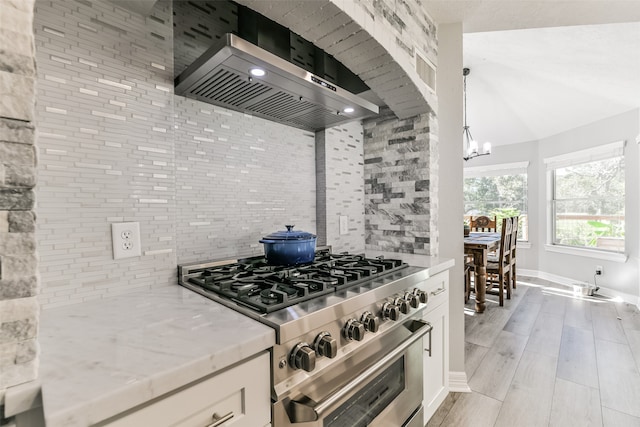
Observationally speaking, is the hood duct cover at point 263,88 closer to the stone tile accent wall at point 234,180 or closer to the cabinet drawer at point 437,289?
the stone tile accent wall at point 234,180

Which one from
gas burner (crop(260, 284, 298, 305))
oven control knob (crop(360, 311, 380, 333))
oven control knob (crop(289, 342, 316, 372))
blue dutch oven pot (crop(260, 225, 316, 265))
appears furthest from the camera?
blue dutch oven pot (crop(260, 225, 316, 265))

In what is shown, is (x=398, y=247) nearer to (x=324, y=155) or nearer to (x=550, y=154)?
(x=324, y=155)

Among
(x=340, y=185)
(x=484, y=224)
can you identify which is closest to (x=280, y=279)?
(x=340, y=185)

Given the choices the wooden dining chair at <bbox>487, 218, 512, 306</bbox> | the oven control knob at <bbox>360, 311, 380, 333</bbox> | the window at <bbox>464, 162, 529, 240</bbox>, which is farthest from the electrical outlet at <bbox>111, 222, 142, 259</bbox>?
the window at <bbox>464, 162, 529, 240</bbox>

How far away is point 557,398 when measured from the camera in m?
1.89

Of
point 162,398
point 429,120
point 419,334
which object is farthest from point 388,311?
point 429,120

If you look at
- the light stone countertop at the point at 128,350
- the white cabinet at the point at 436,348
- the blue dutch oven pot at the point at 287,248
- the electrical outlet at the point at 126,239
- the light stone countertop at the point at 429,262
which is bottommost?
the white cabinet at the point at 436,348

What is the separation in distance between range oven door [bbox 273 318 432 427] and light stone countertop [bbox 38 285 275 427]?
238mm

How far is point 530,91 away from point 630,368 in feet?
11.1

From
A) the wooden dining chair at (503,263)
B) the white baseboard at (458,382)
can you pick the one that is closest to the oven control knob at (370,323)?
the white baseboard at (458,382)

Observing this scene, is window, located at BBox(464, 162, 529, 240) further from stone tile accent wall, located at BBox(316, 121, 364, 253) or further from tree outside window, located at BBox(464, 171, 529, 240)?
stone tile accent wall, located at BBox(316, 121, 364, 253)

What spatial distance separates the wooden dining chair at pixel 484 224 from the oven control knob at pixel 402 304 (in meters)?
4.37

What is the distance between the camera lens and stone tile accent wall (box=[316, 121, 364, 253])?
198 centimetres

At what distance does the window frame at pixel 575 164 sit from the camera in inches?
154
